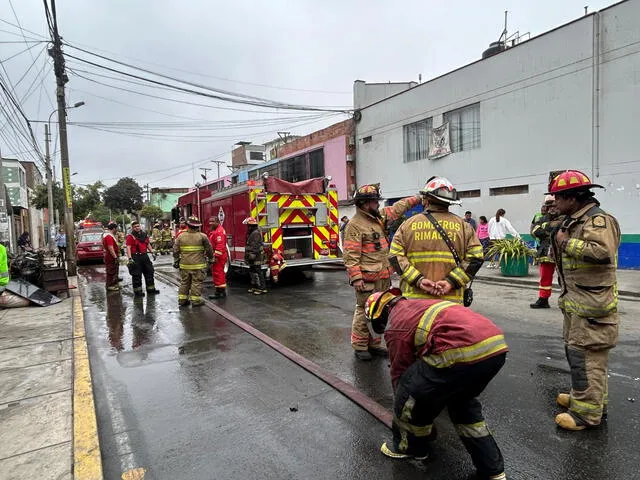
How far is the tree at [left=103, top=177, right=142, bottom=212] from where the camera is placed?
219 feet

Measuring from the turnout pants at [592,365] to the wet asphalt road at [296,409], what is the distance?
0.16 meters

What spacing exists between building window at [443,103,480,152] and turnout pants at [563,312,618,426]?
1315cm

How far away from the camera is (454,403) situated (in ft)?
8.12

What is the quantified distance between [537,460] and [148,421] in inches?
111

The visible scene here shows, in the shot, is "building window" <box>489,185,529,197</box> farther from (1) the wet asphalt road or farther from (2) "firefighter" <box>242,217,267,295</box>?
(2) "firefighter" <box>242,217,267,295</box>

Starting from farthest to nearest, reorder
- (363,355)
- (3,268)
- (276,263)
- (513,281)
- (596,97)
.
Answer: (596,97) → (513,281) → (276,263) → (3,268) → (363,355)

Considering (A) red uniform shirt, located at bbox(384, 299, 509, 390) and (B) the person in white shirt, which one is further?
(B) the person in white shirt

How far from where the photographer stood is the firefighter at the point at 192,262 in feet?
27.0

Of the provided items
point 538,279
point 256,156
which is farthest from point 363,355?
point 256,156

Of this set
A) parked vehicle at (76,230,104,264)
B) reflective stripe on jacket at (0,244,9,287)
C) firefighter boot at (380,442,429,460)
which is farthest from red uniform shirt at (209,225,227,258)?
parked vehicle at (76,230,104,264)

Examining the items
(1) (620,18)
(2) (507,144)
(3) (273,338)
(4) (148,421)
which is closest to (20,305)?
(3) (273,338)

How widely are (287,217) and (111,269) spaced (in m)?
4.35

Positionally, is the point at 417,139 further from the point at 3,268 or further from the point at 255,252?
the point at 3,268

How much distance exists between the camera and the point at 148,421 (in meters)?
3.54
